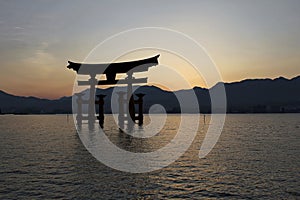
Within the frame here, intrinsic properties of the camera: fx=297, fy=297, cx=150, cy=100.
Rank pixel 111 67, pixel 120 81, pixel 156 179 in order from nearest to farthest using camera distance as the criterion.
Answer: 1. pixel 156 179
2. pixel 111 67
3. pixel 120 81

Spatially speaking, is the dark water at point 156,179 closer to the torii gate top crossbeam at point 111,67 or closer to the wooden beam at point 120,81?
the torii gate top crossbeam at point 111,67

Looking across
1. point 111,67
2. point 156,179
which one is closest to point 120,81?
point 111,67

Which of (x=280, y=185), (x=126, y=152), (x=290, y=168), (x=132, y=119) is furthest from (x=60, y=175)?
(x=132, y=119)

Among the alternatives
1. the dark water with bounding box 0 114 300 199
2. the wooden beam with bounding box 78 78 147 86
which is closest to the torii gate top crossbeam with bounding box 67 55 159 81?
the wooden beam with bounding box 78 78 147 86

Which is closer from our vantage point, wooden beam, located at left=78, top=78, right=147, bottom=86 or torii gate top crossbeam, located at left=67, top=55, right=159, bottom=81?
torii gate top crossbeam, located at left=67, top=55, right=159, bottom=81

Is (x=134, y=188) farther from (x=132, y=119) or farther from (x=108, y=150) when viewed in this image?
(x=132, y=119)

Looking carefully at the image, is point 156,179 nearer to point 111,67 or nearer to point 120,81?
point 111,67

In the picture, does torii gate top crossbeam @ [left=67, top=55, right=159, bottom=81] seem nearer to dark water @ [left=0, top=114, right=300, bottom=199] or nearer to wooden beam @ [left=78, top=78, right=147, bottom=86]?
wooden beam @ [left=78, top=78, right=147, bottom=86]

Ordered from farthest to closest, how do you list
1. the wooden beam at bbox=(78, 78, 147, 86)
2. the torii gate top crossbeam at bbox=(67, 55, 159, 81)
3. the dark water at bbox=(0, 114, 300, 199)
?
the wooden beam at bbox=(78, 78, 147, 86) < the torii gate top crossbeam at bbox=(67, 55, 159, 81) < the dark water at bbox=(0, 114, 300, 199)

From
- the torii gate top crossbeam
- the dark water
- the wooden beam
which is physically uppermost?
the torii gate top crossbeam

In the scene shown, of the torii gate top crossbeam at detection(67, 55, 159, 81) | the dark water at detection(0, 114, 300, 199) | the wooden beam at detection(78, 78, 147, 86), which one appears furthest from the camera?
the wooden beam at detection(78, 78, 147, 86)

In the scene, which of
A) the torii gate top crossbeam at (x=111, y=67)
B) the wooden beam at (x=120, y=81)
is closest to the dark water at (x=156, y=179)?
the torii gate top crossbeam at (x=111, y=67)

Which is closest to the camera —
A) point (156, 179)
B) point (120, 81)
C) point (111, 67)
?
point (156, 179)

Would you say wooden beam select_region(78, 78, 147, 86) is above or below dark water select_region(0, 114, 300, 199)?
above
